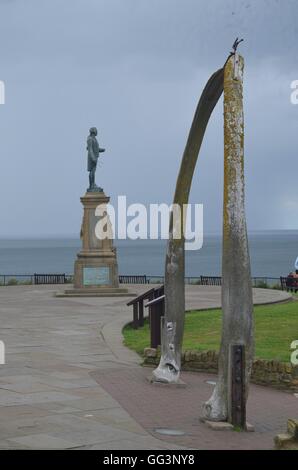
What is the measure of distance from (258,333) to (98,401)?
677 cm

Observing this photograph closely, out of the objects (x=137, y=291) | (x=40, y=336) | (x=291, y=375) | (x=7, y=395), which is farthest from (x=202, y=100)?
(x=137, y=291)

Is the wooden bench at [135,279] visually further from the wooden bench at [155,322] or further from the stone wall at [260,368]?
the stone wall at [260,368]

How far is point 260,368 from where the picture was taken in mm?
12500

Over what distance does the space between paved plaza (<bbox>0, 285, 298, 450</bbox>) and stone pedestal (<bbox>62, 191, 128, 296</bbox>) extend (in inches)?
477

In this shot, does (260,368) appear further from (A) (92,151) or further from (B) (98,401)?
(A) (92,151)

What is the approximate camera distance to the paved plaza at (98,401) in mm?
8673

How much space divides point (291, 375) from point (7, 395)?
447 centimetres

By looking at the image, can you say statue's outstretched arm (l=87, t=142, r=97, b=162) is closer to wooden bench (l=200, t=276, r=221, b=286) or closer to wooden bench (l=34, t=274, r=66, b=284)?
wooden bench (l=34, t=274, r=66, b=284)

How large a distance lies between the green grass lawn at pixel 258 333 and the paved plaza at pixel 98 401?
0.61 meters

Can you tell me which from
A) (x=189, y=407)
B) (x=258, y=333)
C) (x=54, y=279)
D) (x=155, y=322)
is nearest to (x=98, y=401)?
(x=189, y=407)

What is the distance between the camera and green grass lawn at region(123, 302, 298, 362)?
14438mm

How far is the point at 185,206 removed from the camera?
12445 millimetres

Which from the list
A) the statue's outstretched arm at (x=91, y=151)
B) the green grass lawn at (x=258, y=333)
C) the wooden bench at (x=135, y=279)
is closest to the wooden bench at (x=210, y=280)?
the wooden bench at (x=135, y=279)
